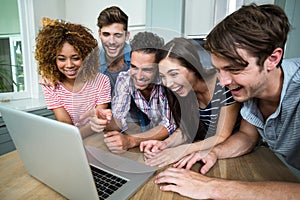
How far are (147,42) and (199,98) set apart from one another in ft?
0.85

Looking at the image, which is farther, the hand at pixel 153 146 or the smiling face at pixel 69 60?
the smiling face at pixel 69 60

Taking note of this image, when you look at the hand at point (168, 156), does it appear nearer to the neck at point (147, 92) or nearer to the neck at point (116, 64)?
the neck at point (147, 92)

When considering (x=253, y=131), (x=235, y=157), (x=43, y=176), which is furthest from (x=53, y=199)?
(x=253, y=131)

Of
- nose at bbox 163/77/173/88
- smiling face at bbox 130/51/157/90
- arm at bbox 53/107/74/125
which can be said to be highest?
smiling face at bbox 130/51/157/90

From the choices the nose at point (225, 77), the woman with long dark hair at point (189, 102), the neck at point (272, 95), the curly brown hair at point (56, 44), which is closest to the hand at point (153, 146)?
the woman with long dark hair at point (189, 102)

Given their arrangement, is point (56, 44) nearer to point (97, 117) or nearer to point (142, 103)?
point (97, 117)

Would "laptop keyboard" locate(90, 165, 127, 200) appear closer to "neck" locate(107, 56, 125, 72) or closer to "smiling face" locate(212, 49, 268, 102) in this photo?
"neck" locate(107, 56, 125, 72)

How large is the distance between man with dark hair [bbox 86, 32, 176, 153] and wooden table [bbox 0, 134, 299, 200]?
6cm

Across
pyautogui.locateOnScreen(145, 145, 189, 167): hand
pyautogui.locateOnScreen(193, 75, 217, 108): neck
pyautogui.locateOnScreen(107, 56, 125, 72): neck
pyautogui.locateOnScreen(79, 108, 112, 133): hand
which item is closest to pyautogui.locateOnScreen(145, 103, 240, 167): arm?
pyautogui.locateOnScreen(145, 145, 189, 167): hand

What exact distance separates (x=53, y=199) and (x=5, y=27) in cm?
215

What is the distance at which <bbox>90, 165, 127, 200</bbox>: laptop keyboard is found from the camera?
21.5 inches

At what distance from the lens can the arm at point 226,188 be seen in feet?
1.83

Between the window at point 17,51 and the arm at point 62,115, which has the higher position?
the window at point 17,51

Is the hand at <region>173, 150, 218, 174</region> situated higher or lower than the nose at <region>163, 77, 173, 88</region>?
lower
